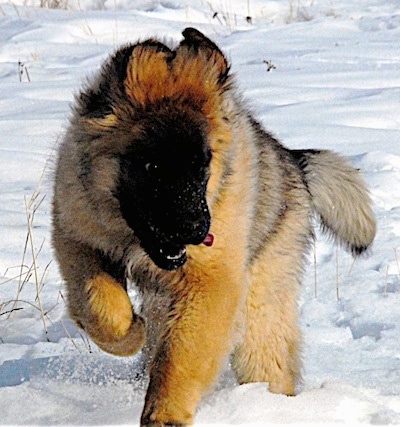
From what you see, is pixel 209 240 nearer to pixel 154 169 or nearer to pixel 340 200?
pixel 154 169

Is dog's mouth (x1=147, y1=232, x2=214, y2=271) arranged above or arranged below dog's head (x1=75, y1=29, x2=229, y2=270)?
below

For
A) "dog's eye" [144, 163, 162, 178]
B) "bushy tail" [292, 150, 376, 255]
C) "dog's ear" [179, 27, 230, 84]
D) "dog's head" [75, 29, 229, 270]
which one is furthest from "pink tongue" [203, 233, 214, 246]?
"bushy tail" [292, 150, 376, 255]

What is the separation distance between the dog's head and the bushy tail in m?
1.33

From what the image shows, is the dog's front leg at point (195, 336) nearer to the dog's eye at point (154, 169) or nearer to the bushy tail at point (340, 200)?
the dog's eye at point (154, 169)

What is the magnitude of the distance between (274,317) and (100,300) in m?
1.04

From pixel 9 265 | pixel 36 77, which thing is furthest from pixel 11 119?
pixel 9 265

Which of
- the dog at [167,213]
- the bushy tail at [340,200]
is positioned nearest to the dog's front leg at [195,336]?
the dog at [167,213]

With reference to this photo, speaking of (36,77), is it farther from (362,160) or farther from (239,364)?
(239,364)

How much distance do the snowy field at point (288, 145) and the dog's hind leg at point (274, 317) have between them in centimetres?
16

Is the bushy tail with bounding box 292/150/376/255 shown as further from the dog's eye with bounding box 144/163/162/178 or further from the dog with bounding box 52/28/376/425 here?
the dog's eye with bounding box 144/163/162/178

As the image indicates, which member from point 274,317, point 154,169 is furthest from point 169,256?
point 274,317

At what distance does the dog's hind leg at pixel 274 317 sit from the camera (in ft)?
15.4

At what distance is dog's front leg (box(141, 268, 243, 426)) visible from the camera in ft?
12.6

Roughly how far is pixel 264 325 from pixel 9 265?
6.52ft
